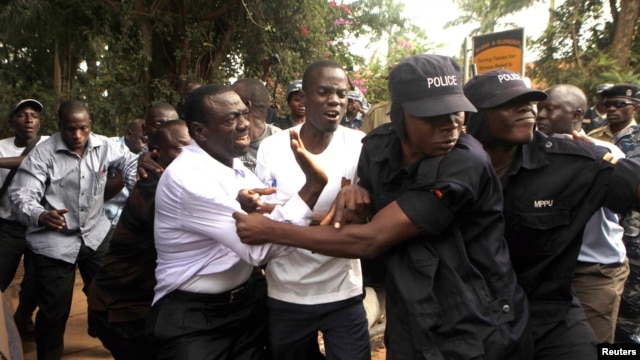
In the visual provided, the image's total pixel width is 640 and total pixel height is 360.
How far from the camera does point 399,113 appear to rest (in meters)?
2.27

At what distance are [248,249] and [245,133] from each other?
2.62 feet

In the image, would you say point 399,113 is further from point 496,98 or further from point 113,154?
point 113,154

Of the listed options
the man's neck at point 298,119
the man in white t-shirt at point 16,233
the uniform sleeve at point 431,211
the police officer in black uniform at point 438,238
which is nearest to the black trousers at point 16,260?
the man in white t-shirt at point 16,233

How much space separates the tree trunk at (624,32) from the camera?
11810mm

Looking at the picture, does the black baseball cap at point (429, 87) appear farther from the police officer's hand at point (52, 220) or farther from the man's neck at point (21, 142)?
the man's neck at point (21, 142)

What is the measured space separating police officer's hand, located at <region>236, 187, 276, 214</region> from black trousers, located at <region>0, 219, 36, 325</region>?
117 inches

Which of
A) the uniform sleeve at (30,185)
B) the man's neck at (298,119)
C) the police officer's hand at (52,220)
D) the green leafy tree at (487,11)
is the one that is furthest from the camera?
the green leafy tree at (487,11)

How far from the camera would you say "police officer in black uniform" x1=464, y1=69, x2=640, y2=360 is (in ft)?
8.16

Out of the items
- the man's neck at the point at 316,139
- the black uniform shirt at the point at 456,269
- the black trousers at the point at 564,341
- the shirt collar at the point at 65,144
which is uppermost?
the shirt collar at the point at 65,144

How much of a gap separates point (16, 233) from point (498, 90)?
418cm

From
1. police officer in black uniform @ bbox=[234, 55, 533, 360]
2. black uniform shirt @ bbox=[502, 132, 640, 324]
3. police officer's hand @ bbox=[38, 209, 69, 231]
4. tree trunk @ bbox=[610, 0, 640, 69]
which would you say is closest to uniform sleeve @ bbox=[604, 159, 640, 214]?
black uniform shirt @ bbox=[502, 132, 640, 324]

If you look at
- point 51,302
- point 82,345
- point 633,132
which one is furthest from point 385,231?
point 82,345

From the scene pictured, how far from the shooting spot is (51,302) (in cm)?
424

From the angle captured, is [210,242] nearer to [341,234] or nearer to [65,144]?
[341,234]
